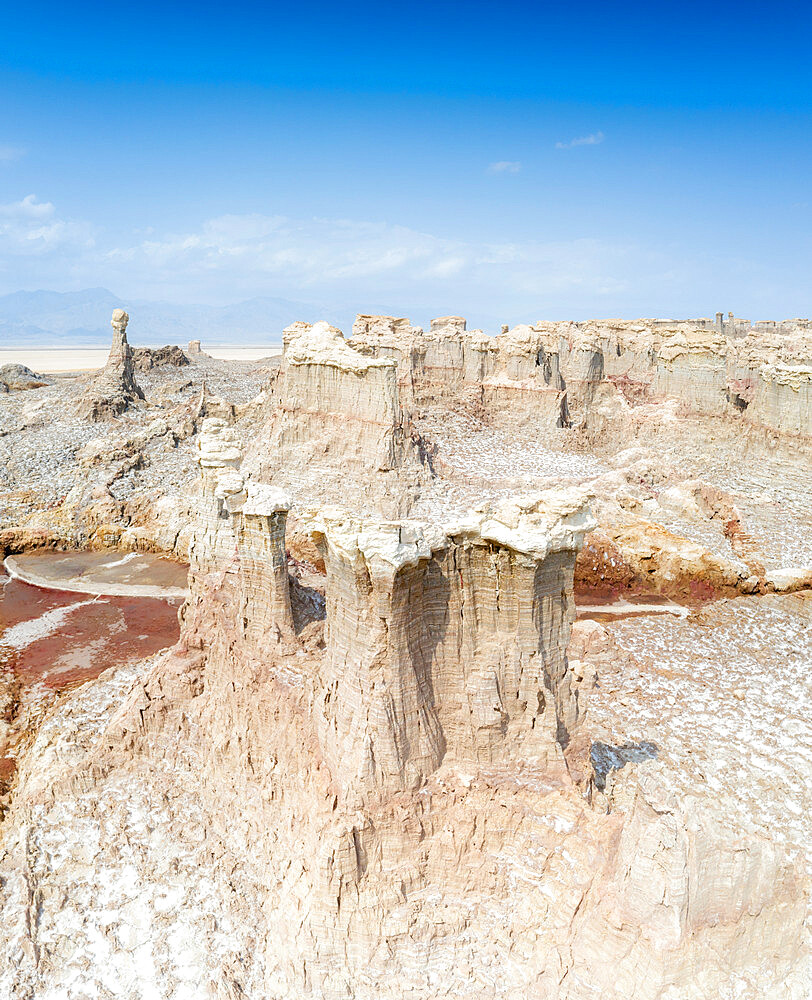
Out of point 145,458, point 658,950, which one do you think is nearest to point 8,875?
point 658,950

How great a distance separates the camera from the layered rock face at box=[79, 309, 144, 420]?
38812 millimetres

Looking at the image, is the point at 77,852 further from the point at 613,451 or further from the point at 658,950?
the point at 613,451

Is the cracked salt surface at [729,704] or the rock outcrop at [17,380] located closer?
the cracked salt surface at [729,704]

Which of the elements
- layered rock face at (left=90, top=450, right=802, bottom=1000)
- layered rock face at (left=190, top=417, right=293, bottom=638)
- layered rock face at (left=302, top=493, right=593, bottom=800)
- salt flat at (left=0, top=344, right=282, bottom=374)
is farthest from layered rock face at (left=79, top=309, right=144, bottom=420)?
salt flat at (left=0, top=344, right=282, bottom=374)

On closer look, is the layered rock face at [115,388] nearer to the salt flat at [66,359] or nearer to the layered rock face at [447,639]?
the layered rock face at [447,639]

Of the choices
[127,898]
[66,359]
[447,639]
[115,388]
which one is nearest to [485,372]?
[115,388]

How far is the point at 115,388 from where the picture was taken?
134ft

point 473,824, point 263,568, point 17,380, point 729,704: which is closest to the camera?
A: point 473,824

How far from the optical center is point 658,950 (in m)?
6.73

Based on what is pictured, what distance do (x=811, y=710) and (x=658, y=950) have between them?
27.3ft

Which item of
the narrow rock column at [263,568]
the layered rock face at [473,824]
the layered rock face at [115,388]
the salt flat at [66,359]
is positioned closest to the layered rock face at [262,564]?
the narrow rock column at [263,568]

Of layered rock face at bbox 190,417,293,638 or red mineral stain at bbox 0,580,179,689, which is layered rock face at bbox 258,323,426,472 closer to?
red mineral stain at bbox 0,580,179,689

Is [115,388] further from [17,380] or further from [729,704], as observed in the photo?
[729,704]

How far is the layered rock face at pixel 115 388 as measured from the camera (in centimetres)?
3881
